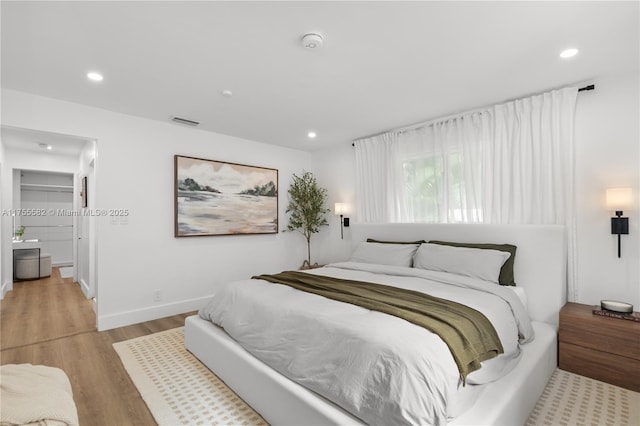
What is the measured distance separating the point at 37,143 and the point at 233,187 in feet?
11.2

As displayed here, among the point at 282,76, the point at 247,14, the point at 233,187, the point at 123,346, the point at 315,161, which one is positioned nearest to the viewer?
the point at 247,14

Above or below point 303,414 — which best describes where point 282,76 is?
above

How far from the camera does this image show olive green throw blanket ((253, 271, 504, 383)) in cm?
162

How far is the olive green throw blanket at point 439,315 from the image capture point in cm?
162

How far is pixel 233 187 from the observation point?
14.9 ft

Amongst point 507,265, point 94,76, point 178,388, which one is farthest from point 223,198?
point 507,265

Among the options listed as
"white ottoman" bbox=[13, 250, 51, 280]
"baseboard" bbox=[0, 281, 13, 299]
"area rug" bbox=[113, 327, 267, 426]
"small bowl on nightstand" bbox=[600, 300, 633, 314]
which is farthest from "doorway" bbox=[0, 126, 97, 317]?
"small bowl on nightstand" bbox=[600, 300, 633, 314]

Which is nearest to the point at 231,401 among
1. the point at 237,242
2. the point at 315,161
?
the point at 237,242

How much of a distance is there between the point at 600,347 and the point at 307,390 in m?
2.31

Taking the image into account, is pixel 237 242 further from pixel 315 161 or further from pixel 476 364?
pixel 476 364

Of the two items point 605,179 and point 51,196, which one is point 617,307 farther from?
point 51,196

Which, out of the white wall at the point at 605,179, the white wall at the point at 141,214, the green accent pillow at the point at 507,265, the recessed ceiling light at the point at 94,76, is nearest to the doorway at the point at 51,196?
the white wall at the point at 141,214

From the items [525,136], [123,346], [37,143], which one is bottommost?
[123,346]

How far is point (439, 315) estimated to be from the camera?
1.81 metres
